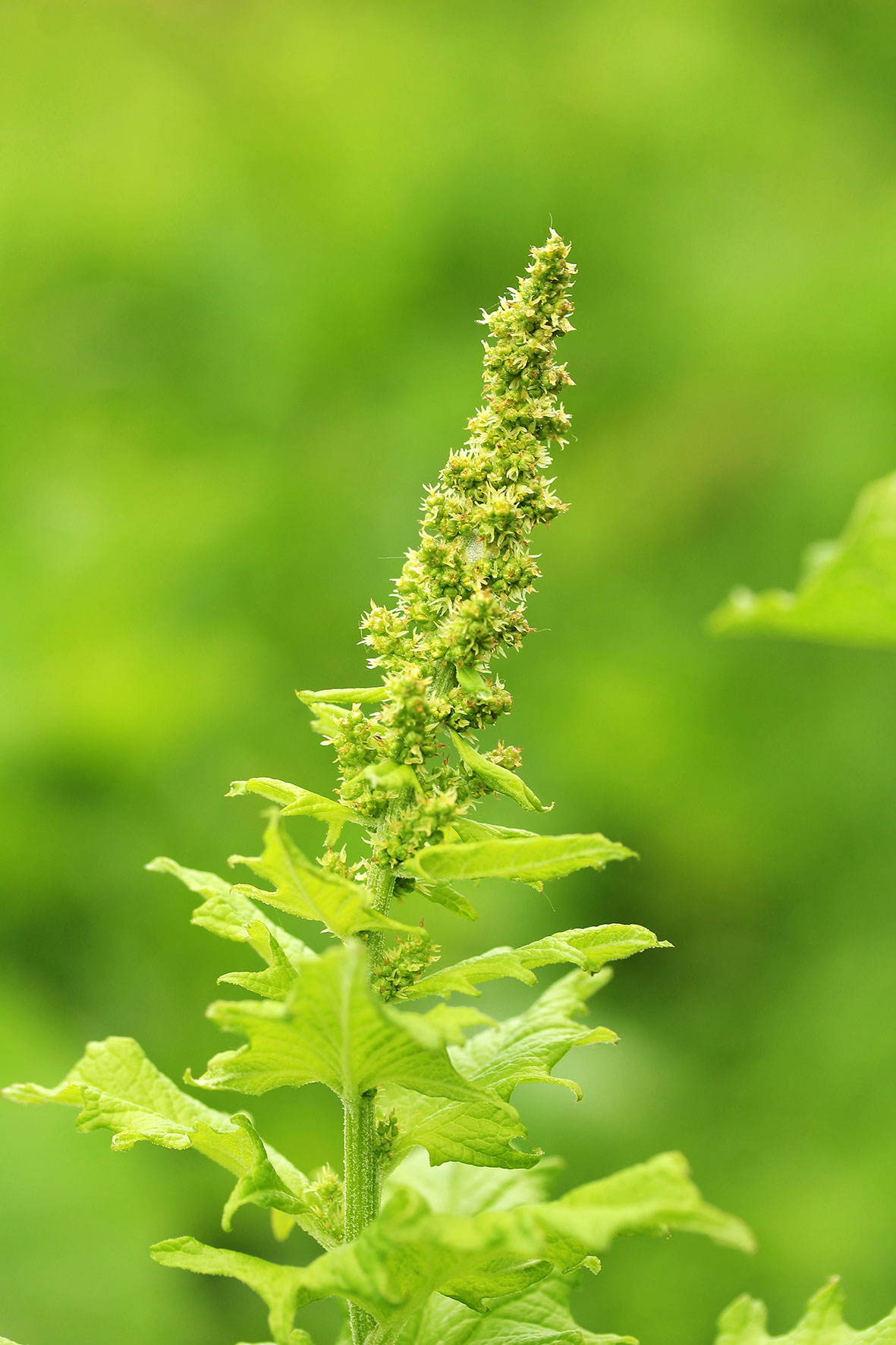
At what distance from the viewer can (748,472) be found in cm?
739

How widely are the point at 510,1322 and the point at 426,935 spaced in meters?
0.74

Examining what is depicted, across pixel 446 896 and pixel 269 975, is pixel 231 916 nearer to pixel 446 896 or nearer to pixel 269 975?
pixel 269 975

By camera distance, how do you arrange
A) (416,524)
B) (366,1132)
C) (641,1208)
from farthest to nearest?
(416,524) → (366,1132) → (641,1208)

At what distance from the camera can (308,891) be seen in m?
1.53

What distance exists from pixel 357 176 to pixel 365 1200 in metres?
7.89

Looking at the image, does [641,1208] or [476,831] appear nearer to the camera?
[641,1208]

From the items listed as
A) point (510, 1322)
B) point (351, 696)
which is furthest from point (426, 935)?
point (510, 1322)

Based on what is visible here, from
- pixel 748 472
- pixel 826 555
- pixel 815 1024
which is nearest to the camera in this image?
pixel 826 555

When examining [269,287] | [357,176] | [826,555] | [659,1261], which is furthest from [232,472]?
[826,555]

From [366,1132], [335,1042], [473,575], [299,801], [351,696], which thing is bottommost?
[366,1132]

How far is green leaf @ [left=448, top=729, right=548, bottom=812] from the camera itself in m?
1.76

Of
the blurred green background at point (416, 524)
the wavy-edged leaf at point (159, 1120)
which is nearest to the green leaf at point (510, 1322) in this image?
the wavy-edged leaf at point (159, 1120)

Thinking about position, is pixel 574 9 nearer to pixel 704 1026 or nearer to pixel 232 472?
pixel 232 472

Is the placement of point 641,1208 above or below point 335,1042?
below
